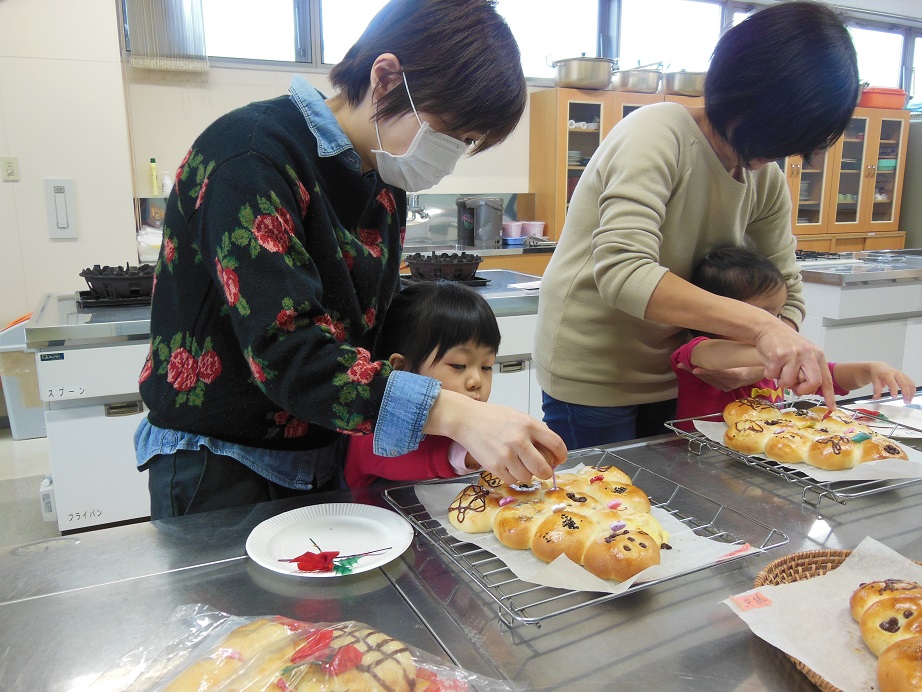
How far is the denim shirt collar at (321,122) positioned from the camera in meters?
0.92

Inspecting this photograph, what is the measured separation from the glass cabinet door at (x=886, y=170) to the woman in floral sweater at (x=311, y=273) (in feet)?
20.1

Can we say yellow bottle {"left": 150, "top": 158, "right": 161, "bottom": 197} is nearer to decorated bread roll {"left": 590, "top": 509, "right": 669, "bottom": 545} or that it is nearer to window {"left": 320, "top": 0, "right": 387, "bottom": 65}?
window {"left": 320, "top": 0, "right": 387, "bottom": 65}

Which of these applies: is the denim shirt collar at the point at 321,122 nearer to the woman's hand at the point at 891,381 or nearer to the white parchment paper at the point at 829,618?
the white parchment paper at the point at 829,618

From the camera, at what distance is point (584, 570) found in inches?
30.3

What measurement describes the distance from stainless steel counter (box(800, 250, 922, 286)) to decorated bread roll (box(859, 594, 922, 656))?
2748mm

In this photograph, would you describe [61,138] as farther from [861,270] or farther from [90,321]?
[861,270]

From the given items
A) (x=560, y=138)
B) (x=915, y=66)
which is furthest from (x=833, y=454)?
(x=915, y=66)

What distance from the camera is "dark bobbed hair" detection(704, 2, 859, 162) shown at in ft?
3.64

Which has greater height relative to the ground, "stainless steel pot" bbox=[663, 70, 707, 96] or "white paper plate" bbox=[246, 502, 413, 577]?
"stainless steel pot" bbox=[663, 70, 707, 96]

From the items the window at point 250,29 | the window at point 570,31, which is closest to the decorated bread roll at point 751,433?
the window at point 570,31

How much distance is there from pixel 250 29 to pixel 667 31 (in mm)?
3201

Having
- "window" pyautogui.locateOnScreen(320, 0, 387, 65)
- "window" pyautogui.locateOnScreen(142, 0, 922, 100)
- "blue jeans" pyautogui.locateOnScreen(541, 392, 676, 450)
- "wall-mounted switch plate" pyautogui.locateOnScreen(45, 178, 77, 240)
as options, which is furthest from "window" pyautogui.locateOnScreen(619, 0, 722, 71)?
"blue jeans" pyautogui.locateOnScreen(541, 392, 676, 450)

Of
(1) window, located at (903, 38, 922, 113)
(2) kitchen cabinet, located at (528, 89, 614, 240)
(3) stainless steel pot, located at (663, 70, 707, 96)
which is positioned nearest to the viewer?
(2) kitchen cabinet, located at (528, 89, 614, 240)

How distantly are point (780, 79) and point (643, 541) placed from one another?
0.80 meters
